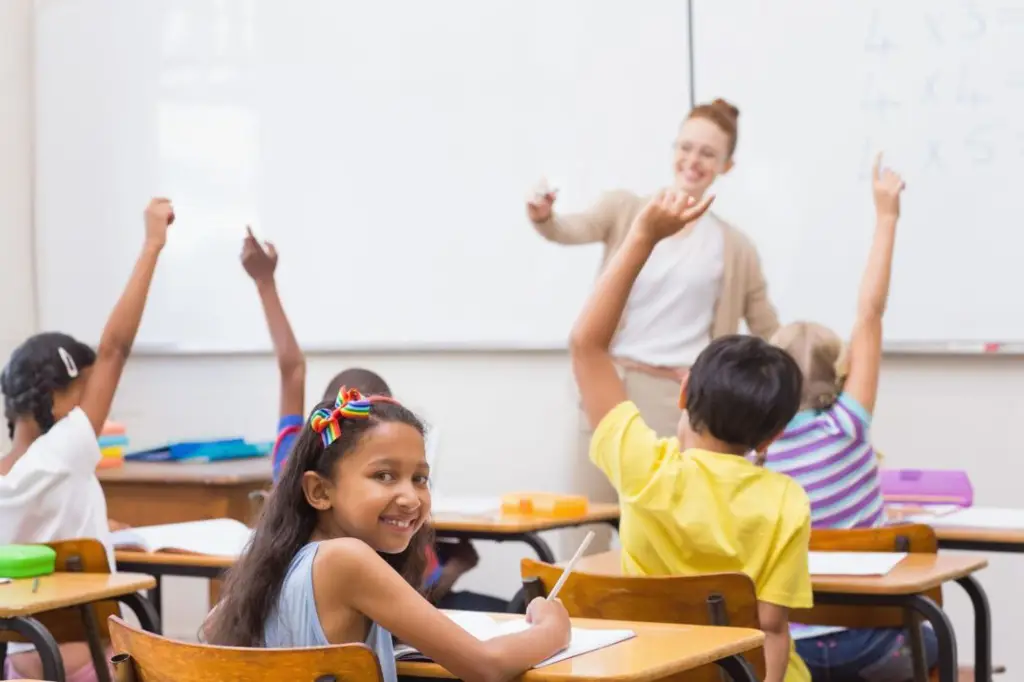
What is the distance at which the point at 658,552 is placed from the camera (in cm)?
240

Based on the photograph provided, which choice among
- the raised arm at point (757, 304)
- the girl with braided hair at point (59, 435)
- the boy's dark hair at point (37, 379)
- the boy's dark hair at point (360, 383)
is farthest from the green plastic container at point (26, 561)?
the raised arm at point (757, 304)

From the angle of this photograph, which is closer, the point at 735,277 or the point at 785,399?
the point at 785,399

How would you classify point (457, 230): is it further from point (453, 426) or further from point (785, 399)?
point (785, 399)

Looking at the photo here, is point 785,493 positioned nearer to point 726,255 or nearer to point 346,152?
point 726,255

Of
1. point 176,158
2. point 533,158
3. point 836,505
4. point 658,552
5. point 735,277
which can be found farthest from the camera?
point 176,158

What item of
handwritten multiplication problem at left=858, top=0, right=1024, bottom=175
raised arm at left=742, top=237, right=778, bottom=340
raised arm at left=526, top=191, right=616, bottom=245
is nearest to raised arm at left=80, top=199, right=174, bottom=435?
raised arm at left=526, top=191, right=616, bottom=245

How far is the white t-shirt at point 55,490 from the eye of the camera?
3.02 meters

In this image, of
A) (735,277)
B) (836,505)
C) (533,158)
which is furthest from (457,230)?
(836,505)

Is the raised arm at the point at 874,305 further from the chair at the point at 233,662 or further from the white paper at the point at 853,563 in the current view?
the chair at the point at 233,662

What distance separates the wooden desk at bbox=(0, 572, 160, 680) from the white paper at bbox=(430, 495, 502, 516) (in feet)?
3.15

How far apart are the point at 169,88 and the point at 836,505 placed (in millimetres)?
3547

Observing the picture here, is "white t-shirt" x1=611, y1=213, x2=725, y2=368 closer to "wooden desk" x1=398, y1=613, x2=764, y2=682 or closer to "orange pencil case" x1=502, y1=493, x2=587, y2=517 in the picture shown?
"orange pencil case" x1=502, y1=493, x2=587, y2=517

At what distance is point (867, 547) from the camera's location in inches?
106

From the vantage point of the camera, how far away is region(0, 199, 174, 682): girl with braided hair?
3.03m
